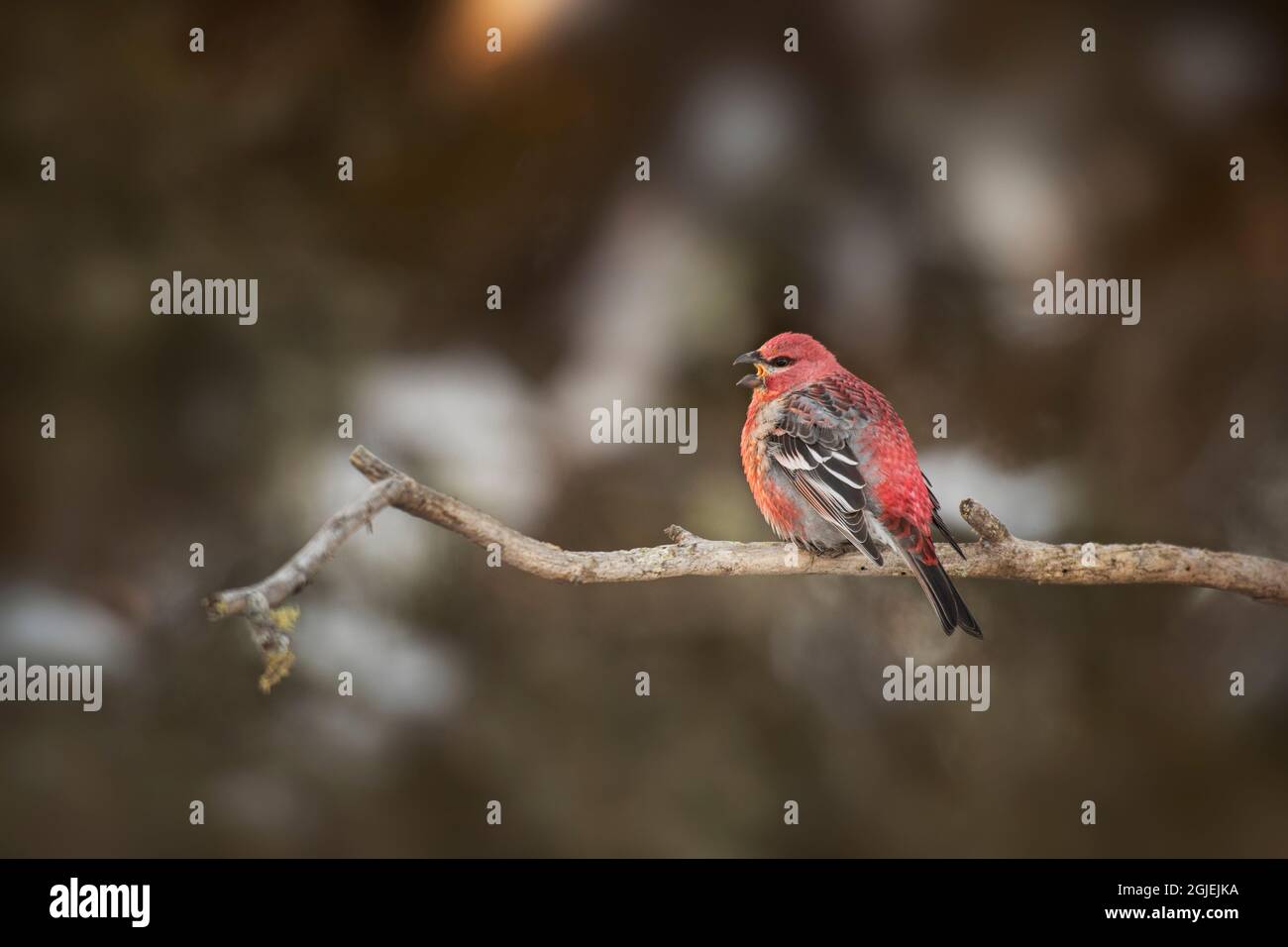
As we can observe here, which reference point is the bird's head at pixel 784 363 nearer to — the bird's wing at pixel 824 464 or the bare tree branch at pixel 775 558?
the bird's wing at pixel 824 464

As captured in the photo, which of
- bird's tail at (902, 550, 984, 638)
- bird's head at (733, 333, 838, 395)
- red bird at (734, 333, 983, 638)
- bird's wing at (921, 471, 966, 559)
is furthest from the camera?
bird's head at (733, 333, 838, 395)

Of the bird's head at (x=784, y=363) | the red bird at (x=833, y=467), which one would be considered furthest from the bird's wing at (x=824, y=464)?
the bird's head at (x=784, y=363)

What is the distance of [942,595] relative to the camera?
2.84 m

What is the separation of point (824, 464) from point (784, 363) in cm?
47

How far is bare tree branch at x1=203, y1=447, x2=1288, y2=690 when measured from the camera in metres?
2.51

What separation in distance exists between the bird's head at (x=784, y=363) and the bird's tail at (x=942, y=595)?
0.75 metres

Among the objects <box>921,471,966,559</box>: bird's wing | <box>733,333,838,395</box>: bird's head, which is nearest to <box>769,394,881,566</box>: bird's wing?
<box>733,333,838,395</box>: bird's head

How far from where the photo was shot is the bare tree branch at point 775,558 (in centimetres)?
251

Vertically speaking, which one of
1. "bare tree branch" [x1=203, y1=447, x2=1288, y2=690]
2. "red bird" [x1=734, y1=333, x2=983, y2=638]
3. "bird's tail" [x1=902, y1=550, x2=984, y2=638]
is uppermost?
"red bird" [x1=734, y1=333, x2=983, y2=638]

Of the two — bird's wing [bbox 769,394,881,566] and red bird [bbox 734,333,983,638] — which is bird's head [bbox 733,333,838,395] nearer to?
red bird [bbox 734,333,983,638]

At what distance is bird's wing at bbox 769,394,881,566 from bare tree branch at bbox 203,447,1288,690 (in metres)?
0.20

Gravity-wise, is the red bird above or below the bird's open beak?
below

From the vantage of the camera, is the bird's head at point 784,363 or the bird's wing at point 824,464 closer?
the bird's wing at point 824,464

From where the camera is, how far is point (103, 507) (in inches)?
152
